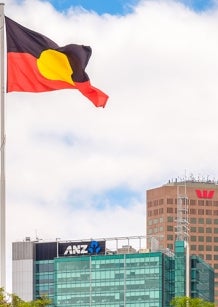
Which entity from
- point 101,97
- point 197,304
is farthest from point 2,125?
point 197,304

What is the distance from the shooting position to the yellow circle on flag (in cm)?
5947

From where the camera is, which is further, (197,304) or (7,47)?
(197,304)

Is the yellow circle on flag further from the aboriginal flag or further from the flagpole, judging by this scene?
the flagpole

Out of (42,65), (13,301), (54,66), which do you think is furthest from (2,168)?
(13,301)

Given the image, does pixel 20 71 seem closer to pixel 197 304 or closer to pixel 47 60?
pixel 47 60

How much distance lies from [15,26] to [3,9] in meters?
1.44

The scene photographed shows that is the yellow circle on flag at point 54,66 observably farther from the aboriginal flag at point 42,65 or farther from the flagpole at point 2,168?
the flagpole at point 2,168

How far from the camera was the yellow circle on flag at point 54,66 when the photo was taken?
59469 mm

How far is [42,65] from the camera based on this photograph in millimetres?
59500

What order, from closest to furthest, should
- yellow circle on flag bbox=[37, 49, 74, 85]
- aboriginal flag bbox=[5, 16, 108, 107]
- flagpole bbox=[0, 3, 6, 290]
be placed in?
flagpole bbox=[0, 3, 6, 290]
aboriginal flag bbox=[5, 16, 108, 107]
yellow circle on flag bbox=[37, 49, 74, 85]

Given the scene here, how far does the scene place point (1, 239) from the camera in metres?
57.1

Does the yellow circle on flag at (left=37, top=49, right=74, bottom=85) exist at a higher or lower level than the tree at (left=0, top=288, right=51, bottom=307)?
higher

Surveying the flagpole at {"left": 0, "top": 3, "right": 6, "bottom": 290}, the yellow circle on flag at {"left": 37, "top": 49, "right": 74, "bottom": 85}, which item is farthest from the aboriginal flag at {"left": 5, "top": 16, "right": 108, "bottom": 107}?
the flagpole at {"left": 0, "top": 3, "right": 6, "bottom": 290}

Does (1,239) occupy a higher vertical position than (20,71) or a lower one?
lower
